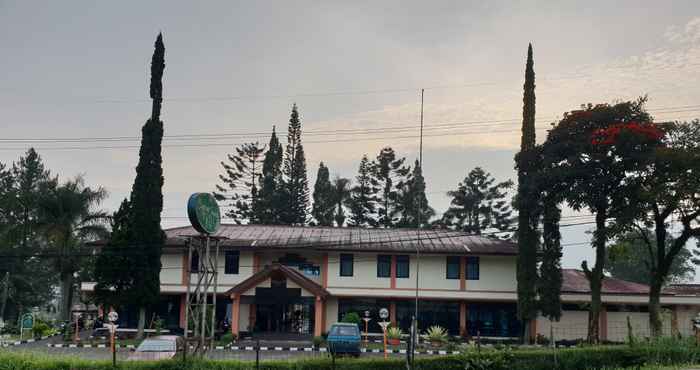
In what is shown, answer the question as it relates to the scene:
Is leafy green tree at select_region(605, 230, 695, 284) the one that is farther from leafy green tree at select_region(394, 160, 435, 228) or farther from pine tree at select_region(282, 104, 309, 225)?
pine tree at select_region(282, 104, 309, 225)

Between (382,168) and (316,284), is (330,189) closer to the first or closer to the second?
(382,168)

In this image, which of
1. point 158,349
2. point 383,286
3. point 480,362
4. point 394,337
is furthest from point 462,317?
point 158,349

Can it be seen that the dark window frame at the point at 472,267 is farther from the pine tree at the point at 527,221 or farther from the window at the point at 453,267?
the pine tree at the point at 527,221

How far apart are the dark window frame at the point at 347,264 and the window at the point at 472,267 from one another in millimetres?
7602

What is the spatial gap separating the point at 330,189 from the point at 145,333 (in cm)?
3025

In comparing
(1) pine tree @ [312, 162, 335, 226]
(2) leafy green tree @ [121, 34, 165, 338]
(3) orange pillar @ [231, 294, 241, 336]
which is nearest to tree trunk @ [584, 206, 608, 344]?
(3) orange pillar @ [231, 294, 241, 336]

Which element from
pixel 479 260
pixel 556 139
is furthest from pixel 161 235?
pixel 556 139

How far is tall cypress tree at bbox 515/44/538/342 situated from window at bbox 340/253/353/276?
10.7m

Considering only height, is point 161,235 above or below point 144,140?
below

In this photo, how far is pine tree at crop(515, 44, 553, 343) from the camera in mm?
34844

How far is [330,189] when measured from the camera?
64.2 meters

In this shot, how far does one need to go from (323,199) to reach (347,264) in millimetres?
24585

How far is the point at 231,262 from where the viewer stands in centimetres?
3912

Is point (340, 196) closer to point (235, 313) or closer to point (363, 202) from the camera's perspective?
point (363, 202)
